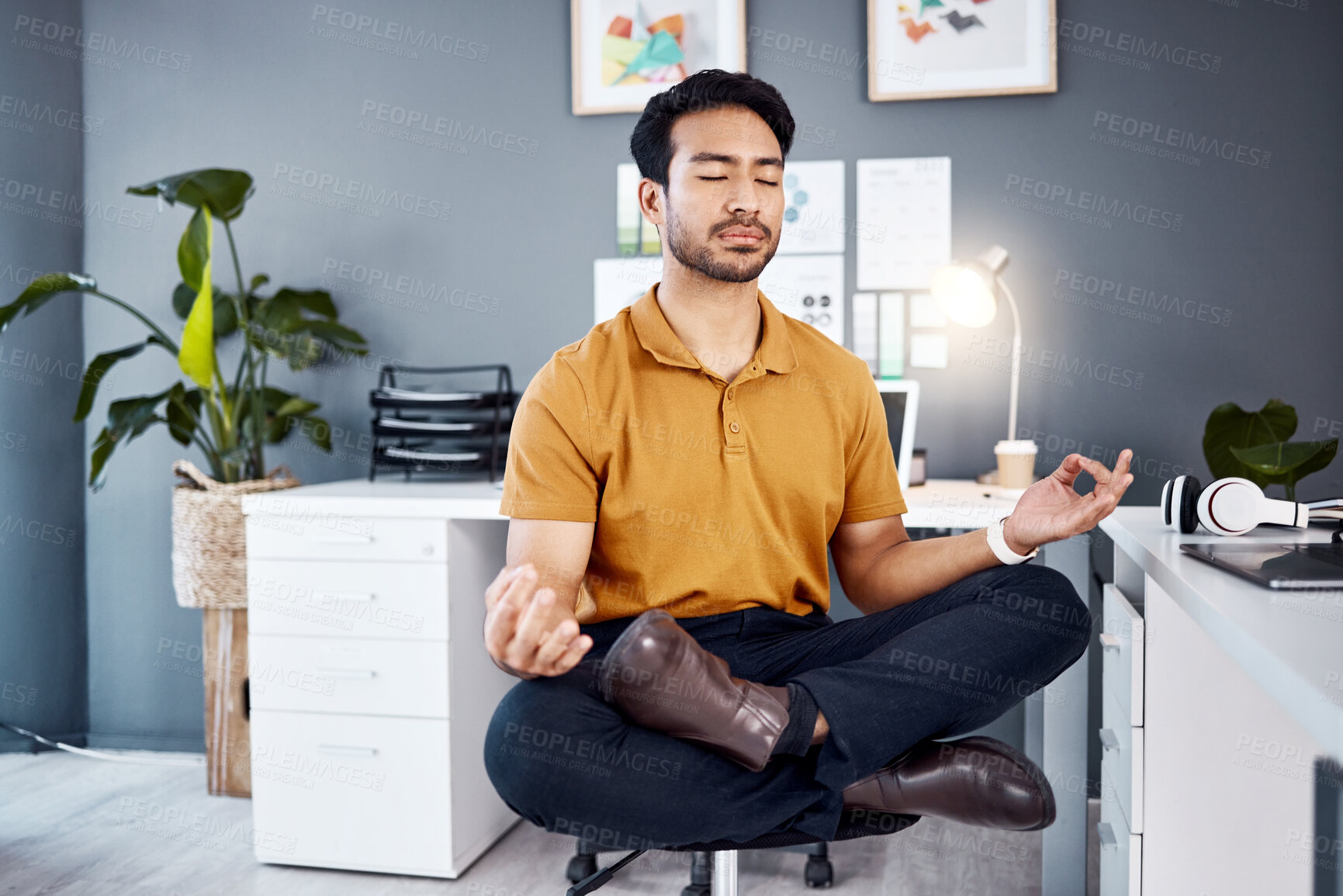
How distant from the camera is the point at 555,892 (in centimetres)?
A: 193

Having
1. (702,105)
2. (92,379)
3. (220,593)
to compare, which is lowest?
(220,593)

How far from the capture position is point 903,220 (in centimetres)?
237

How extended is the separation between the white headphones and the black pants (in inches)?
17.0

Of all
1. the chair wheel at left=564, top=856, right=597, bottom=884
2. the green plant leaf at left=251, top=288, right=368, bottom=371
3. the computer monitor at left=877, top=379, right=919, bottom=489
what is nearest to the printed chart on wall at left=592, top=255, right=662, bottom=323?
the green plant leaf at left=251, top=288, right=368, bottom=371

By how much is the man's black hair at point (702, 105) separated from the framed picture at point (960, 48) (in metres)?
1.04

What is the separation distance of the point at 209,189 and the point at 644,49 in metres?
1.04

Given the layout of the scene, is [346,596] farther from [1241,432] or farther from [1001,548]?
[1241,432]

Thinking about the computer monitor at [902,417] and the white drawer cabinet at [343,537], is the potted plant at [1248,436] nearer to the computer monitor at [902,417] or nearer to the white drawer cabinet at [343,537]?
the computer monitor at [902,417]

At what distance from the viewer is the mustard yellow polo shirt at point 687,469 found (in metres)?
1.27

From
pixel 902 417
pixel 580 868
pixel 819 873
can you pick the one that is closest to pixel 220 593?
pixel 580 868

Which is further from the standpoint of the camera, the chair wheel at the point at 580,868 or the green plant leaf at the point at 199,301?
the green plant leaf at the point at 199,301

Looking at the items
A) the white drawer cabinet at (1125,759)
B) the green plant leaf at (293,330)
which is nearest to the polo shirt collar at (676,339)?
the white drawer cabinet at (1125,759)

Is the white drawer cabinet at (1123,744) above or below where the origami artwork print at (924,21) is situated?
below

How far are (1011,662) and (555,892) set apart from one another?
1268 millimetres
